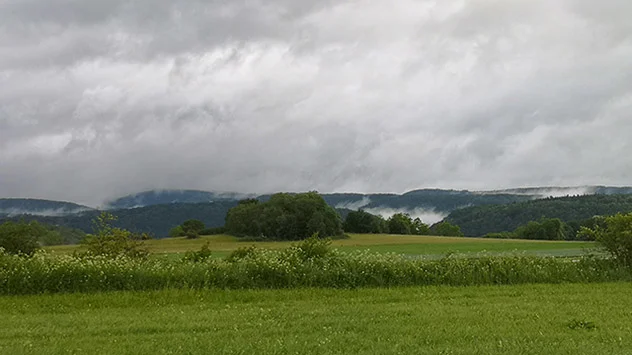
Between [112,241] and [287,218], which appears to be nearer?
[112,241]

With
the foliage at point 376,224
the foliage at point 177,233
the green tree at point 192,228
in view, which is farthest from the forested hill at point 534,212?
the foliage at point 177,233

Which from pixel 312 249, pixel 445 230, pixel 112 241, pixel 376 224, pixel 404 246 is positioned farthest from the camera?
pixel 445 230

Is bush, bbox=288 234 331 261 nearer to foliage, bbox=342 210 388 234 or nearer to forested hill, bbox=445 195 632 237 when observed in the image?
foliage, bbox=342 210 388 234

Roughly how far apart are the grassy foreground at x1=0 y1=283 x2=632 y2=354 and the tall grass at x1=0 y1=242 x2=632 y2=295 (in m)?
1.36

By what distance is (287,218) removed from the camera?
81.8 meters

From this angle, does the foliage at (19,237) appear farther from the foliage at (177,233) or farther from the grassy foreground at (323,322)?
the foliage at (177,233)

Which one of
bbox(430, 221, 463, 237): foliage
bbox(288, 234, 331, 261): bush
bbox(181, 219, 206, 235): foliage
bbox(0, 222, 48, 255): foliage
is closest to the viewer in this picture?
bbox(288, 234, 331, 261): bush

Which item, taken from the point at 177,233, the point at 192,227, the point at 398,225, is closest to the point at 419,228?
the point at 398,225

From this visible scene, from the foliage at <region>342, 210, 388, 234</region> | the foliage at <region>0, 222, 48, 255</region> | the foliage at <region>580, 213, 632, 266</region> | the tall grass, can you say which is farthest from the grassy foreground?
the foliage at <region>342, 210, 388, 234</region>

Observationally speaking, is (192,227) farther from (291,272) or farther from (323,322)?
(323,322)

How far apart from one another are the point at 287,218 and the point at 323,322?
70.1 meters

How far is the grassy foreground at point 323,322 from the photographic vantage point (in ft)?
31.8

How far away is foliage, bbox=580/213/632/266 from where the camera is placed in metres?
22.0

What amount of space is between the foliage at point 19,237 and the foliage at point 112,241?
389 centimetres
